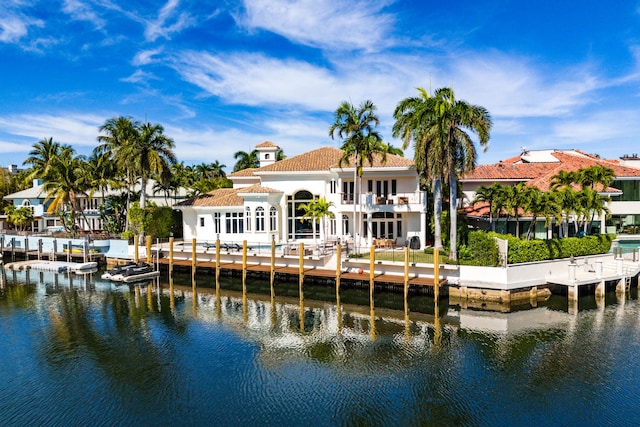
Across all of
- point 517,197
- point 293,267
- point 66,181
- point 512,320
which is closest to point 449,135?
point 517,197

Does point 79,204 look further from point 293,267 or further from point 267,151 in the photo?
point 293,267

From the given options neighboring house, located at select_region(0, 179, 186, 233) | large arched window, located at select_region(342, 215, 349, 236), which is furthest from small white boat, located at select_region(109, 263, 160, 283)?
neighboring house, located at select_region(0, 179, 186, 233)

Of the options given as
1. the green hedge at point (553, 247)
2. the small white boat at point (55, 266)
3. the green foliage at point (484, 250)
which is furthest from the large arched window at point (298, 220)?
the small white boat at point (55, 266)

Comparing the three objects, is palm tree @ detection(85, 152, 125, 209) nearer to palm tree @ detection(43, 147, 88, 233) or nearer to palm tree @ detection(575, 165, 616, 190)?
palm tree @ detection(43, 147, 88, 233)

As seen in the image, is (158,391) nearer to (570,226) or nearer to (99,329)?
(99,329)

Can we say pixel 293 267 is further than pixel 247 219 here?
No

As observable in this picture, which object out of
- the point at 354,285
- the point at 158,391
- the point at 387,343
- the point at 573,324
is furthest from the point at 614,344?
the point at 158,391
